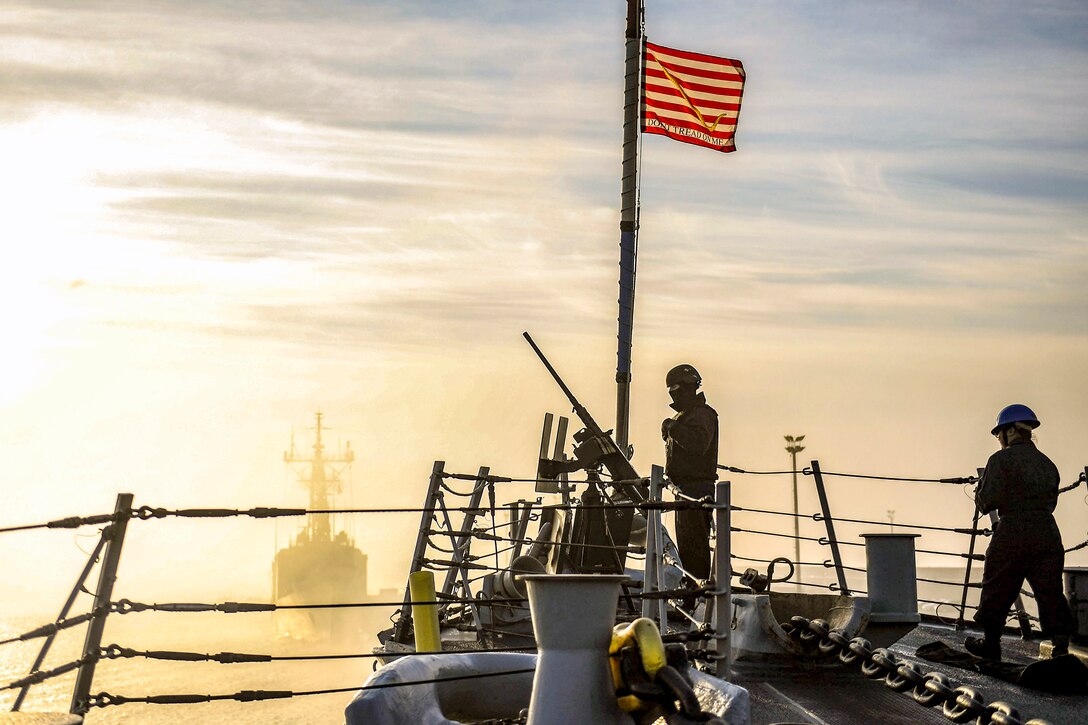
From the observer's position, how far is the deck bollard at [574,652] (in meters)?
4.41

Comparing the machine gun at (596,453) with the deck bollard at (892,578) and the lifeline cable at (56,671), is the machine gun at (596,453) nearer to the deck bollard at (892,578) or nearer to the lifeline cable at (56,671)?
the deck bollard at (892,578)

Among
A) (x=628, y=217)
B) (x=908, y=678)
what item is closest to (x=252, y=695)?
(x=908, y=678)

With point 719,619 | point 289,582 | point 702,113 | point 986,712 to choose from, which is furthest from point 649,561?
point 289,582

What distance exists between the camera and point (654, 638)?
4371 mm

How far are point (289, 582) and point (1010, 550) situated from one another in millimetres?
146810

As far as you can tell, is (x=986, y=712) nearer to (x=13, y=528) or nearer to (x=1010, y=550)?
(x=1010, y=550)

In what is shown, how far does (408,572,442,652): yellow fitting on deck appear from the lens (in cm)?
778

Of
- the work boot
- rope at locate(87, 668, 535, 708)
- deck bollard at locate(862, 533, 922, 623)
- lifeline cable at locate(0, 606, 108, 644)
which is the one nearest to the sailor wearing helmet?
deck bollard at locate(862, 533, 922, 623)

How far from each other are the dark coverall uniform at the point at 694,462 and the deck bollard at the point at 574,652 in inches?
266

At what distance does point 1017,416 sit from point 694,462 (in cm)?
321

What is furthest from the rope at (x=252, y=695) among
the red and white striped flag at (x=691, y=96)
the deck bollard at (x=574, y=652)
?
the red and white striped flag at (x=691, y=96)

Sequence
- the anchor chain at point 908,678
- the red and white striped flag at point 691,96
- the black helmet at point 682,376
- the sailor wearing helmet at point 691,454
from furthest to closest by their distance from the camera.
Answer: the red and white striped flag at point 691,96 < the black helmet at point 682,376 < the sailor wearing helmet at point 691,454 < the anchor chain at point 908,678

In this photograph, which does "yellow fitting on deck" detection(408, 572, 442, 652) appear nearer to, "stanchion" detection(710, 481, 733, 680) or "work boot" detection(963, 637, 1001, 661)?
"stanchion" detection(710, 481, 733, 680)

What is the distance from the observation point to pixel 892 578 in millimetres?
9242
